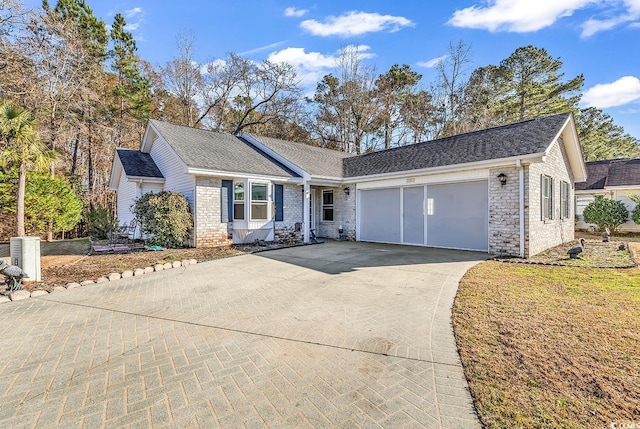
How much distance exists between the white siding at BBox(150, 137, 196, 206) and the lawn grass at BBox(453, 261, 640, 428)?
32.2ft

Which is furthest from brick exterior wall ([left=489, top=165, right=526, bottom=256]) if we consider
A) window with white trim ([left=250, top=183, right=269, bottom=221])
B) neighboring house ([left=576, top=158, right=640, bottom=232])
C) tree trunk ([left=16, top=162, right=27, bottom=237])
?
tree trunk ([left=16, top=162, right=27, bottom=237])

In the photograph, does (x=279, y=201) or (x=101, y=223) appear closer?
(x=279, y=201)

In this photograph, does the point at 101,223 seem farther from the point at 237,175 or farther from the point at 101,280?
the point at 101,280

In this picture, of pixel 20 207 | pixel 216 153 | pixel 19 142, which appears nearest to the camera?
pixel 19 142

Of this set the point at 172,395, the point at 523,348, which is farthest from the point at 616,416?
the point at 172,395

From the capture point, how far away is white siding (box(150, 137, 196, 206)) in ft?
37.2

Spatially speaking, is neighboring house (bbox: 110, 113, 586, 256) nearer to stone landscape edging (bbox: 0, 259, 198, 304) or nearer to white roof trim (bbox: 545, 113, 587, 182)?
white roof trim (bbox: 545, 113, 587, 182)

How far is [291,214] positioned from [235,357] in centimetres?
1031

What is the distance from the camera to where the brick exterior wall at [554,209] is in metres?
9.09

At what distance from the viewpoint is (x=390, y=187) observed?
12352 millimetres

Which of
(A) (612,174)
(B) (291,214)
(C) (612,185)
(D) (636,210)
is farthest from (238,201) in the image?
(A) (612,174)

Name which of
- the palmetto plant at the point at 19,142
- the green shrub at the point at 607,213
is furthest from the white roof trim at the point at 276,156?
the green shrub at the point at 607,213

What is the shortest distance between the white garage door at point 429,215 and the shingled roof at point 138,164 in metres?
9.25

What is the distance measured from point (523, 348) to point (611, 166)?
75.0ft
